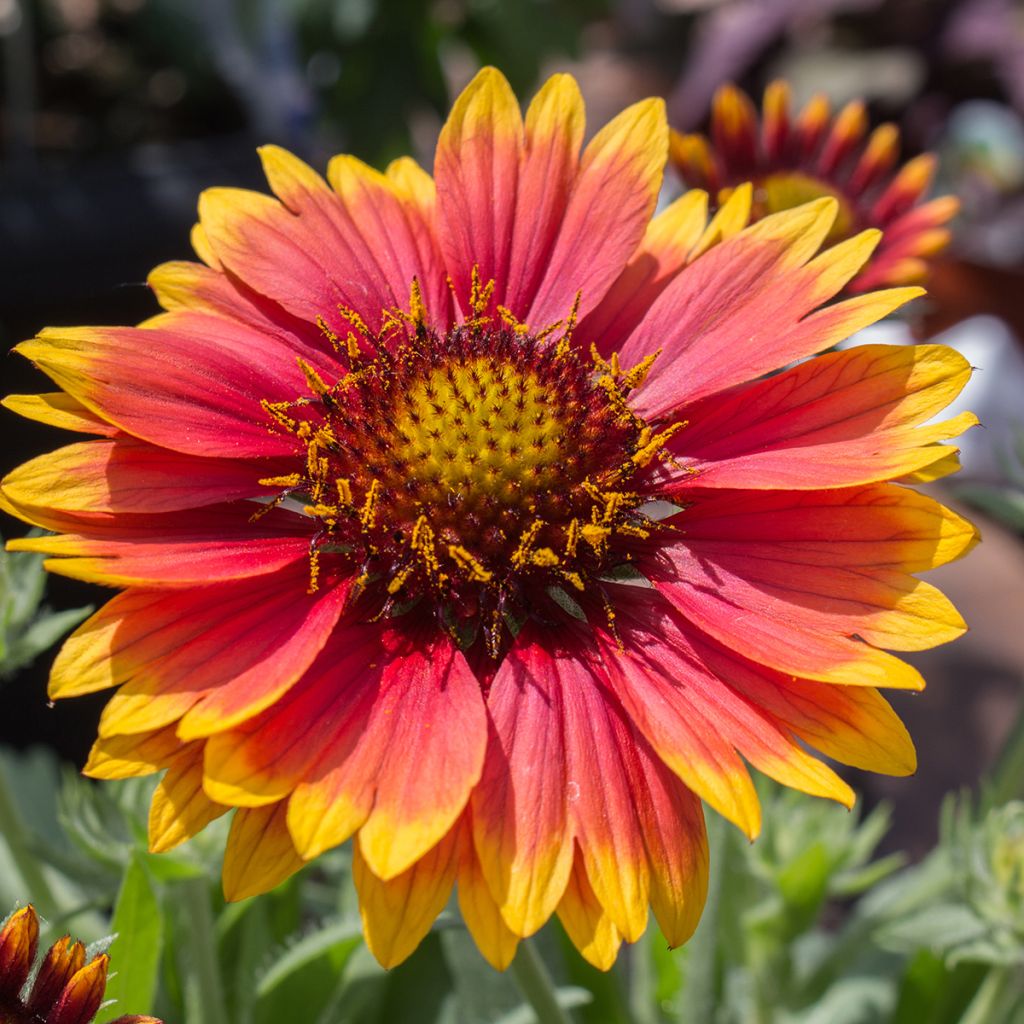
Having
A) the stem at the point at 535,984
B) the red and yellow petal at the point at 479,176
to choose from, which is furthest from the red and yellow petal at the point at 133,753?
the red and yellow petal at the point at 479,176

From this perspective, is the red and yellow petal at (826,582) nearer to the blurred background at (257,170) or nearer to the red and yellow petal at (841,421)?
the red and yellow petal at (841,421)

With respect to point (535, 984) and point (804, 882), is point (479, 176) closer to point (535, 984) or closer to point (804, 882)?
point (535, 984)

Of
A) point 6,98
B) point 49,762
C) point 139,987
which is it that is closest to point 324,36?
point 6,98

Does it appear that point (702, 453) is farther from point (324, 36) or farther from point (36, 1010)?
point (324, 36)

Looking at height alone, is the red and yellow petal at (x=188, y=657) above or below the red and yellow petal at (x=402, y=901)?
above

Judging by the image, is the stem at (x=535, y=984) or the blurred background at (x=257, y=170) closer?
the stem at (x=535, y=984)

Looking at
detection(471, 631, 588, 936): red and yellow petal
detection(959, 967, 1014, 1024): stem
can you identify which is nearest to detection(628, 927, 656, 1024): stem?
detection(959, 967, 1014, 1024): stem

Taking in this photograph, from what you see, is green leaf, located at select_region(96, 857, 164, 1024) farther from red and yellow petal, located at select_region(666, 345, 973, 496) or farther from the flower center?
red and yellow petal, located at select_region(666, 345, 973, 496)
